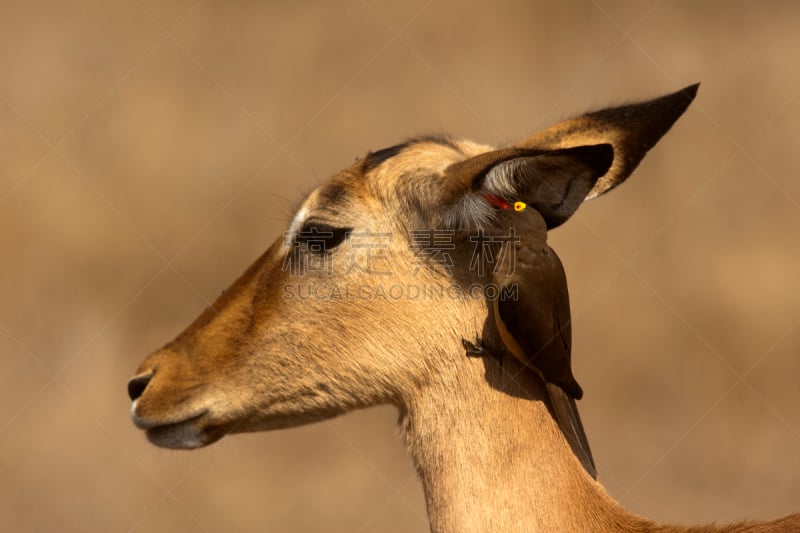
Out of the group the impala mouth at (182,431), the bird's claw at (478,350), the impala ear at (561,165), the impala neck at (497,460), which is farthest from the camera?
the impala mouth at (182,431)

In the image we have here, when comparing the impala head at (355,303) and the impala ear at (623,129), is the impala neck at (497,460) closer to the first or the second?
the impala head at (355,303)

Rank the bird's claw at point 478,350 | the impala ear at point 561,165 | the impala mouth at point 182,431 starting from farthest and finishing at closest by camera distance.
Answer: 1. the impala mouth at point 182,431
2. the bird's claw at point 478,350
3. the impala ear at point 561,165

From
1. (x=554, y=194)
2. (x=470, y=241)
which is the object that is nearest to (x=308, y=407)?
(x=470, y=241)

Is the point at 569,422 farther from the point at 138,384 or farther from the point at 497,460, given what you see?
the point at 138,384

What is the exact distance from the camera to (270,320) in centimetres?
351

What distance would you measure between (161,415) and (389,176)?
113 centimetres

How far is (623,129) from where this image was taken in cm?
361

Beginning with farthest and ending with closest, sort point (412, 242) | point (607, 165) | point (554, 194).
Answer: point (412, 242) < point (554, 194) < point (607, 165)

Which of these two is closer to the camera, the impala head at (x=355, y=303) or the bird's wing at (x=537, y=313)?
the bird's wing at (x=537, y=313)

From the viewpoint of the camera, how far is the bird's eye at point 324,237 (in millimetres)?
3508

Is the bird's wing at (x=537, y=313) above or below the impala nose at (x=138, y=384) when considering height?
above

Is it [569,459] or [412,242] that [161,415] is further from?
[569,459]

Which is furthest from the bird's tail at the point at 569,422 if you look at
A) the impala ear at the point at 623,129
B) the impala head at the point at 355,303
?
the impala ear at the point at 623,129

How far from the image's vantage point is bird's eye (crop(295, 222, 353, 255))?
351cm
